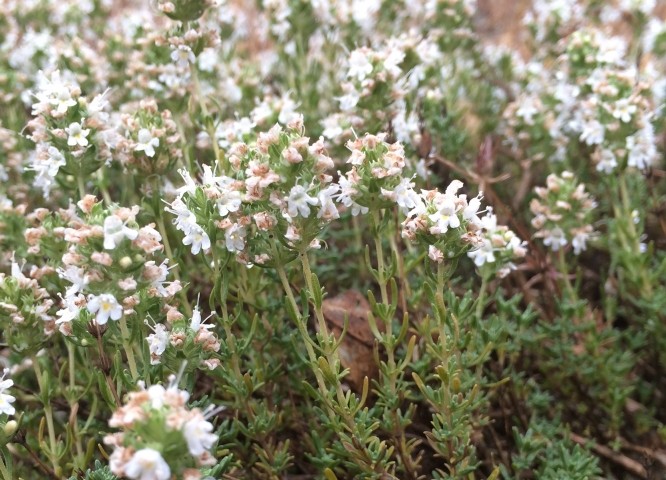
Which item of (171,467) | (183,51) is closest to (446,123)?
(183,51)

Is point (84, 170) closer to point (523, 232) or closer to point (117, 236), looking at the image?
point (117, 236)

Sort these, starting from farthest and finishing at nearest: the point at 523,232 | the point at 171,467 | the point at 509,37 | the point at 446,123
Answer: the point at 509,37 < the point at 446,123 < the point at 523,232 < the point at 171,467

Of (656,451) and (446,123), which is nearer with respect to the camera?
(656,451)

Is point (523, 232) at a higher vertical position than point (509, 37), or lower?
lower

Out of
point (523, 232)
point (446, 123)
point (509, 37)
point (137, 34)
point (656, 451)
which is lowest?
point (656, 451)

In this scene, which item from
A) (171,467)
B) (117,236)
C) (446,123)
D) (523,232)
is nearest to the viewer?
(171,467)

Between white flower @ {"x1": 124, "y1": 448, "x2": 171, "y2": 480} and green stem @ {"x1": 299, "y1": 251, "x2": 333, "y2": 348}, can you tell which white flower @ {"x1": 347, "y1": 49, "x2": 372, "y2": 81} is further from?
white flower @ {"x1": 124, "y1": 448, "x2": 171, "y2": 480}

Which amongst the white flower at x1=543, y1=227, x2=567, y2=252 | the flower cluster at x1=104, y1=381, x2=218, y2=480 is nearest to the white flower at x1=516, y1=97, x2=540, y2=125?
the white flower at x1=543, y1=227, x2=567, y2=252
